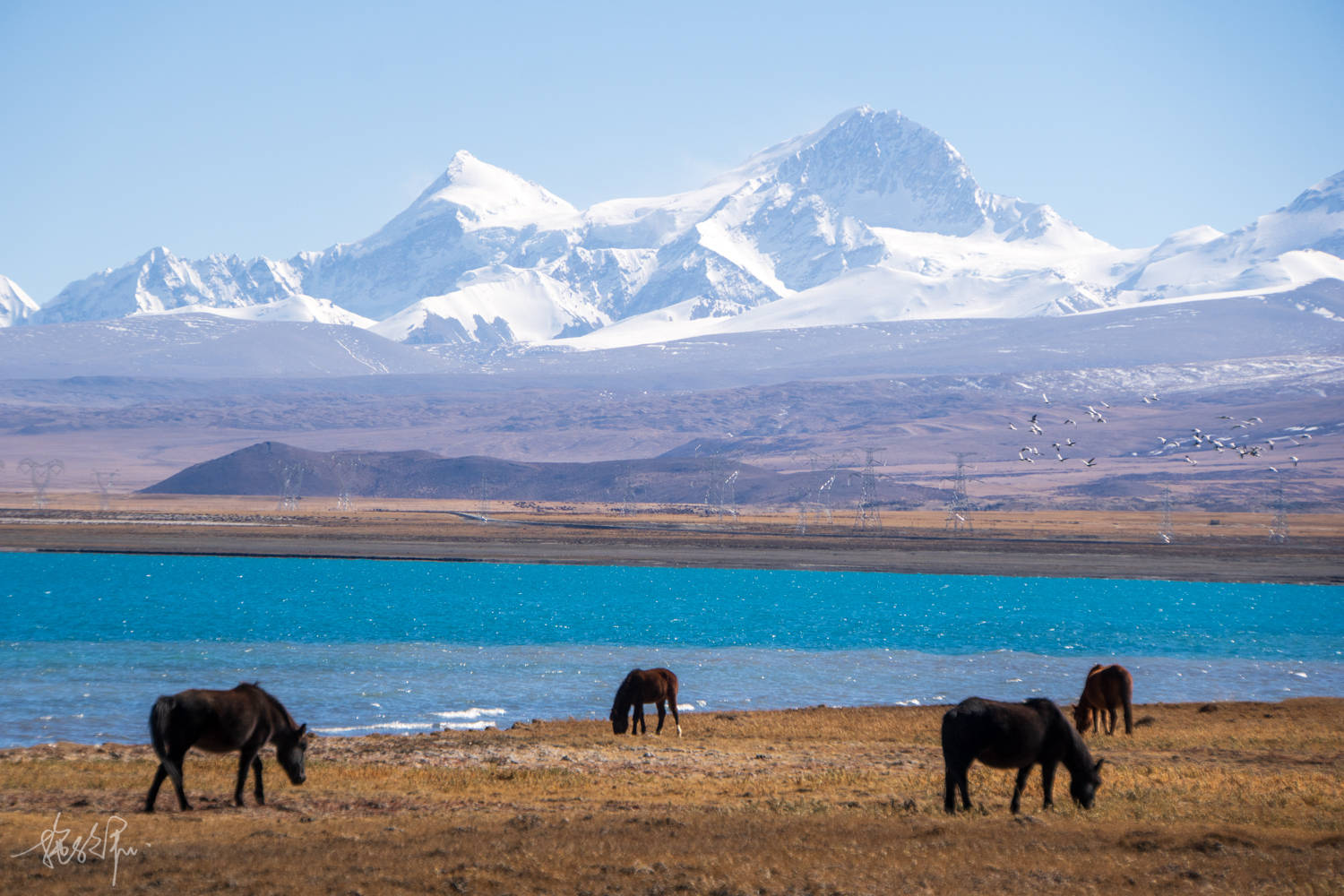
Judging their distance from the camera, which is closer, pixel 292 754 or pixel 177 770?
pixel 177 770

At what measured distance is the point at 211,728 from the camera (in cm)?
1592


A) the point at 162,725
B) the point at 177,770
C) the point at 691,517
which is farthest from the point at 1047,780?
the point at 691,517

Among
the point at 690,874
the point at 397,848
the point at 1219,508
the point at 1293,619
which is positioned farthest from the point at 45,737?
the point at 1219,508

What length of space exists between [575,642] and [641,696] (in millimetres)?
21401

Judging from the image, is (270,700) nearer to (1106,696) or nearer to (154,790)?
(154,790)

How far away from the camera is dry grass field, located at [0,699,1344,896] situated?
41.2 feet

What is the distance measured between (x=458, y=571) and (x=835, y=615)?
35.6 meters

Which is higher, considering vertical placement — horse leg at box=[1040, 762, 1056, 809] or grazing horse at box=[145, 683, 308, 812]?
grazing horse at box=[145, 683, 308, 812]

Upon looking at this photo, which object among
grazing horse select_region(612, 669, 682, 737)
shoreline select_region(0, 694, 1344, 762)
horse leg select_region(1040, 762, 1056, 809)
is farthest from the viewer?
grazing horse select_region(612, 669, 682, 737)

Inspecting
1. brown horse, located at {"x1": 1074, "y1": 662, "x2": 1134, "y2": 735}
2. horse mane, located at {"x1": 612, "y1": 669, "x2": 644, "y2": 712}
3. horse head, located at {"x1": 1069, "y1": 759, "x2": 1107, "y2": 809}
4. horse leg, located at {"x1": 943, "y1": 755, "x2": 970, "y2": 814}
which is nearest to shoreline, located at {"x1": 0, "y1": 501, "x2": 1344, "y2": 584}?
brown horse, located at {"x1": 1074, "y1": 662, "x2": 1134, "y2": 735}

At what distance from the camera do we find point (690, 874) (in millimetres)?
12789

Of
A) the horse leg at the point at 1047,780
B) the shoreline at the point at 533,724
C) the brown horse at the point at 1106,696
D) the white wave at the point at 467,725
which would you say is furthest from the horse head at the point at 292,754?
the brown horse at the point at 1106,696
